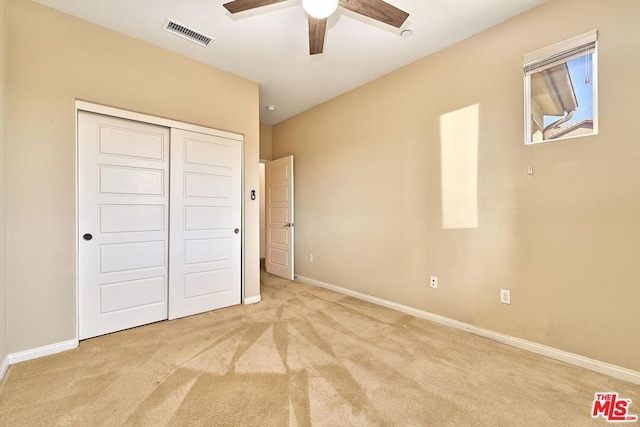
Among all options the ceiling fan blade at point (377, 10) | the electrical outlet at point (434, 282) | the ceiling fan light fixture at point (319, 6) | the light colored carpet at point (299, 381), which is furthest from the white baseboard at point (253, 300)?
the ceiling fan blade at point (377, 10)

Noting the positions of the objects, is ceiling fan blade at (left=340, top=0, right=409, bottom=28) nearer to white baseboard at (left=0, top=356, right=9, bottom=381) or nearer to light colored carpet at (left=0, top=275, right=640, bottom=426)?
light colored carpet at (left=0, top=275, right=640, bottom=426)

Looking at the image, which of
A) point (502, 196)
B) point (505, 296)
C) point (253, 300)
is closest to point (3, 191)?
point (253, 300)

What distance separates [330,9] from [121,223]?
2.63 m

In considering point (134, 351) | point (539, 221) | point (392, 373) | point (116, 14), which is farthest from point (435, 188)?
point (116, 14)

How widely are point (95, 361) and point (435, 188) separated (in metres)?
3.45

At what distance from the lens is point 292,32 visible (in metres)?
2.65

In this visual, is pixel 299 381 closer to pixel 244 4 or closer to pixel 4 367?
pixel 4 367

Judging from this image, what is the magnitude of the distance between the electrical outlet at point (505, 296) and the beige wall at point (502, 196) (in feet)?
0.14

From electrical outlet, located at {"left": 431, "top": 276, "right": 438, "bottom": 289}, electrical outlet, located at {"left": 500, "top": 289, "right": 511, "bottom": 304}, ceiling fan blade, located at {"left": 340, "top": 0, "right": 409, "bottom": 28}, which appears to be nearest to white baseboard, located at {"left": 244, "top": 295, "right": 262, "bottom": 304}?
electrical outlet, located at {"left": 431, "top": 276, "right": 438, "bottom": 289}

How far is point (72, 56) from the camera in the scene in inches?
95.8

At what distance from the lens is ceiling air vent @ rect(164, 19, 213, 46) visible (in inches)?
101

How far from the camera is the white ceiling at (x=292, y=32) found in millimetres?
2312

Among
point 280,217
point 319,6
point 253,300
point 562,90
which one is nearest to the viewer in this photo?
point 319,6

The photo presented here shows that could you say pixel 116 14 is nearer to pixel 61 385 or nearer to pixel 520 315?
pixel 61 385
